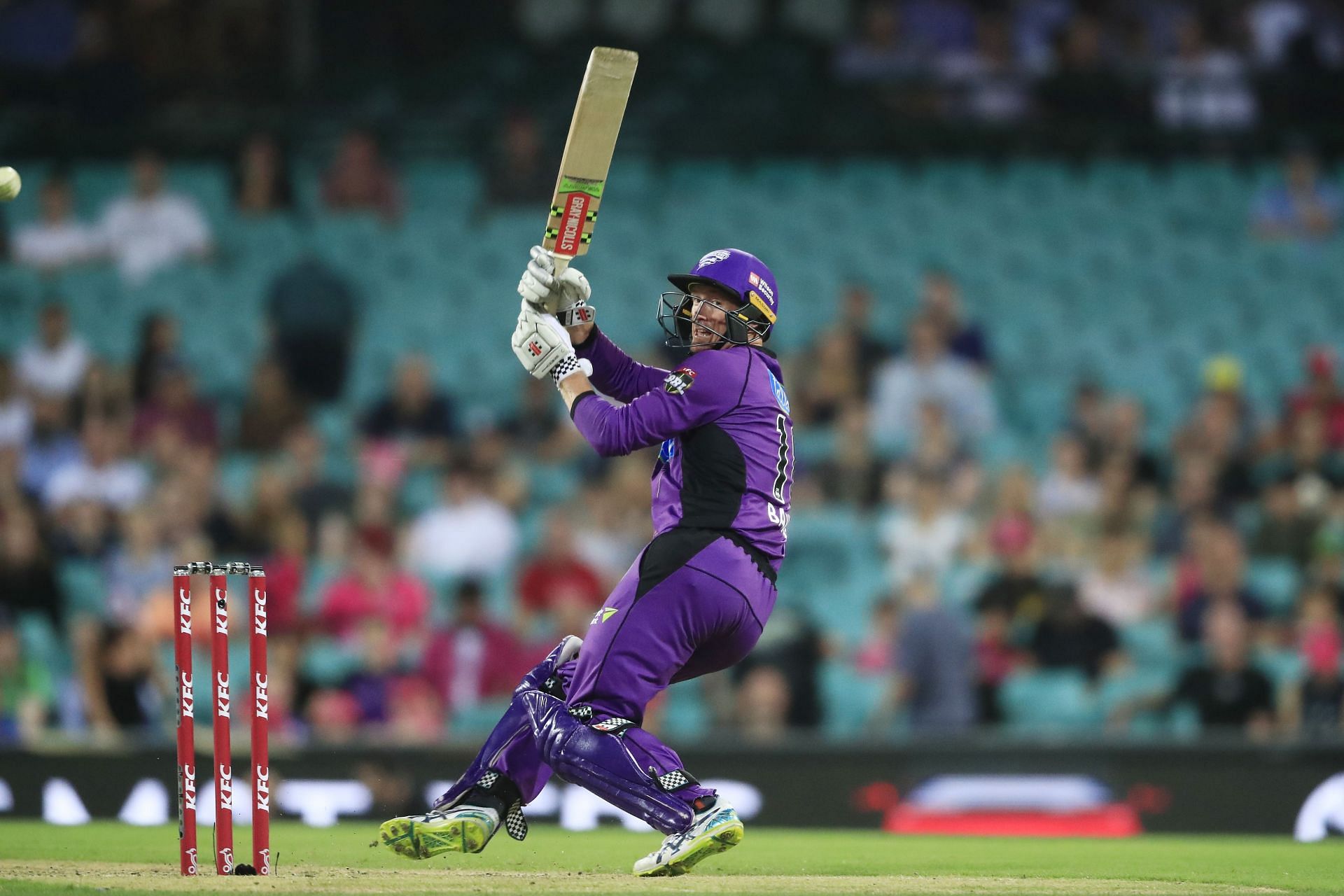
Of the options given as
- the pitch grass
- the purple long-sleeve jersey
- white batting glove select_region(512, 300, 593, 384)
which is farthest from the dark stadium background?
white batting glove select_region(512, 300, 593, 384)

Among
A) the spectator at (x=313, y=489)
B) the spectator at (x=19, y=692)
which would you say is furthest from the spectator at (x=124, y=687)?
the spectator at (x=313, y=489)

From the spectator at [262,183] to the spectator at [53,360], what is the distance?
200 centimetres

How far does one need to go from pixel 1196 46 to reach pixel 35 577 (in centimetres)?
1041

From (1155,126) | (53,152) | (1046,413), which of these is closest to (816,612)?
(1046,413)

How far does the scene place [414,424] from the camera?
13281mm

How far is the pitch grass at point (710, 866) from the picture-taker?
5.78 m

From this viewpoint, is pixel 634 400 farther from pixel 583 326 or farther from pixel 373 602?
pixel 373 602

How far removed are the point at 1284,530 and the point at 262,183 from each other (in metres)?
8.62

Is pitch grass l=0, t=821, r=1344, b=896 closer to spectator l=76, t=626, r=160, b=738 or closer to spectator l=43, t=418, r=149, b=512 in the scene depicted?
spectator l=76, t=626, r=160, b=738

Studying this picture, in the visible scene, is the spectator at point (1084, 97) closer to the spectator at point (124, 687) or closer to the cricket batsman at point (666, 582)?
the spectator at point (124, 687)

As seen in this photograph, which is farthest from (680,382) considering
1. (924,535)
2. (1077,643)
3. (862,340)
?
(862,340)

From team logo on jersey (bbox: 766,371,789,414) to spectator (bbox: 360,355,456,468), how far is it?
22.4ft

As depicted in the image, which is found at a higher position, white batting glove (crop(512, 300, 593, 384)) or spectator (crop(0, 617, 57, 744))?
white batting glove (crop(512, 300, 593, 384))

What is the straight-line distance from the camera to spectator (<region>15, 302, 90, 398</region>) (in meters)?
13.7
